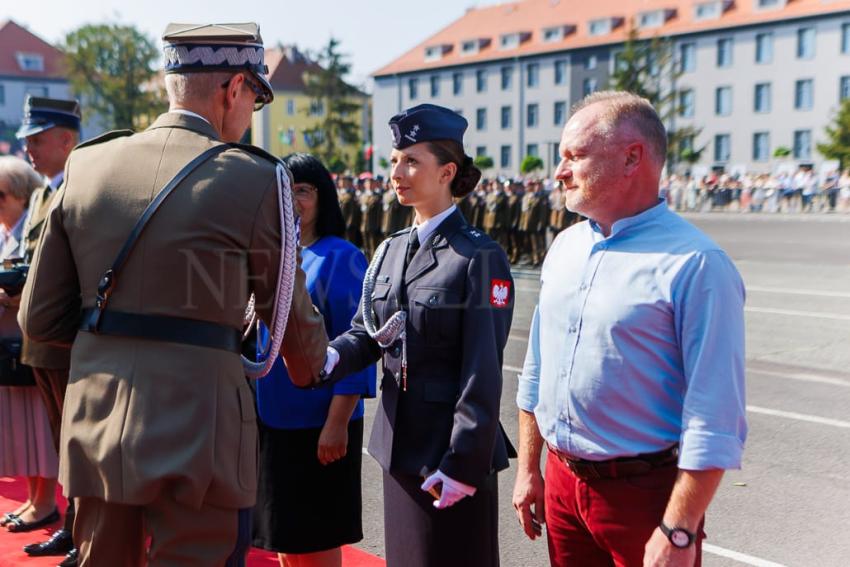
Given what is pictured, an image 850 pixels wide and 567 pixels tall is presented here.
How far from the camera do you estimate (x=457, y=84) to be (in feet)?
261

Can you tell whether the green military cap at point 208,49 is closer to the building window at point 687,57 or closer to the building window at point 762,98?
the building window at point 762,98

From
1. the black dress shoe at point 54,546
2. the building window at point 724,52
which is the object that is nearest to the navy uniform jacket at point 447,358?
the black dress shoe at point 54,546

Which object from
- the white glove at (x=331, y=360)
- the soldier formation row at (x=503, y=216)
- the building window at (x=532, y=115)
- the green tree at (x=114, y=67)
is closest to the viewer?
the white glove at (x=331, y=360)

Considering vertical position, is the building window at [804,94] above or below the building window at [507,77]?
below

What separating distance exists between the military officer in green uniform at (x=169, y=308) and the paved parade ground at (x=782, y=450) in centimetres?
245

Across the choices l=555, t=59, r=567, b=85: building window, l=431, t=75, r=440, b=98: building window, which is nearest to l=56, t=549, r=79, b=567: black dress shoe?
l=555, t=59, r=567, b=85: building window

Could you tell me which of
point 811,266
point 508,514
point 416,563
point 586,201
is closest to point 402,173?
point 586,201

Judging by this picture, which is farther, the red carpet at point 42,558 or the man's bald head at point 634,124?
the red carpet at point 42,558

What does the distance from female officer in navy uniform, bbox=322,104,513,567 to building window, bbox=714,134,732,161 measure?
64.2m

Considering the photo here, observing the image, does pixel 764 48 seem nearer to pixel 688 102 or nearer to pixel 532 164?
pixel 688 102

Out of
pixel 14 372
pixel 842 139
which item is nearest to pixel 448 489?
pixel 14 372

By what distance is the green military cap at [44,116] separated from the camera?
4781 millimetres

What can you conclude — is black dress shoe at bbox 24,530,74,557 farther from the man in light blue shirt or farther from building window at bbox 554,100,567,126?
building window at bbox 554,100,567,126

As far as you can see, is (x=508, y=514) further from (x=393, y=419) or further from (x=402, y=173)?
(x=402, y=173)
